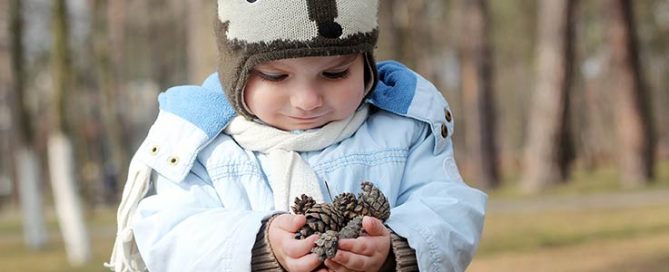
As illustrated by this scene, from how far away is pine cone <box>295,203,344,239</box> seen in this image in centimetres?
231

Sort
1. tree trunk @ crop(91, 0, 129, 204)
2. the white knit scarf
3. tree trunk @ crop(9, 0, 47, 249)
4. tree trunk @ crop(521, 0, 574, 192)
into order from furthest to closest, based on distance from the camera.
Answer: tree trunk @ crop(91, 0, 129, 204)
tree trunk @ crop(521, 0, 574, 192)
tree trunk @ crop(9, 0, 47, 249)
the white knit scarf

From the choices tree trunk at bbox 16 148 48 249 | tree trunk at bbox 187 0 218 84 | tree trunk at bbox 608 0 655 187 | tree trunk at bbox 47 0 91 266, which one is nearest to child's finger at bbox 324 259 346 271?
tree trunk at bbox 187 0 218 84

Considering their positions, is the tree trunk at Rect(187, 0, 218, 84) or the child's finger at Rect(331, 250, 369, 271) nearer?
the child's finger at Rect(331, 250, 369, 271)

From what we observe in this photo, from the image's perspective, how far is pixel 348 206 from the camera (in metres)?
2.35

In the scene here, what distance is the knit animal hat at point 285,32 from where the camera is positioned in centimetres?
252

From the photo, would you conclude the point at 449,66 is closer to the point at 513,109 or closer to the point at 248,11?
the point at 513,109

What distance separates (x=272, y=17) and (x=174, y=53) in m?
36.8

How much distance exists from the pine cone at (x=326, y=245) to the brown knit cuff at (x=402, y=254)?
0.18 meters

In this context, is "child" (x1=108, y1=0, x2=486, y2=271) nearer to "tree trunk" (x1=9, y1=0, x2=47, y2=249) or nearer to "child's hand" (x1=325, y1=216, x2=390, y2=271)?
"child's hand" (x1=325, y1=216, x2=390, y2=271)

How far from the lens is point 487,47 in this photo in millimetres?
23406

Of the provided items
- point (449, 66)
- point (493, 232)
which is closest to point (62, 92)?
point (493, 232)

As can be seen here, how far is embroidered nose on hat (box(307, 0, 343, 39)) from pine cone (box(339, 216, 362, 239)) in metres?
0.45

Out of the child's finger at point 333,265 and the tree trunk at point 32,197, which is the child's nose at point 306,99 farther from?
the tree trunk at point 32,197

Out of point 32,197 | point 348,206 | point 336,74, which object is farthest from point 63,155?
point 348,206
